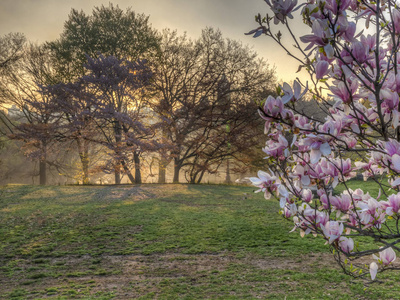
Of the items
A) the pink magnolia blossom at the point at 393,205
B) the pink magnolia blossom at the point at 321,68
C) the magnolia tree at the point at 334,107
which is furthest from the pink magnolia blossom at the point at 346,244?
the pink magnolia blossom at the point at 321,68

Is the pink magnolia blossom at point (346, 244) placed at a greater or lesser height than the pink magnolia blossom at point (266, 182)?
lesser

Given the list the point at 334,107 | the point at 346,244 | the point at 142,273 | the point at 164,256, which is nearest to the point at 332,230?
the point at 346,244

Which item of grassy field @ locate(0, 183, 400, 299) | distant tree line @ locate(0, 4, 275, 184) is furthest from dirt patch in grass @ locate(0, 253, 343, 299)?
distant tree line @ locate(0, 4, 275, 184)

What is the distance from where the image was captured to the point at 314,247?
443 centimetres

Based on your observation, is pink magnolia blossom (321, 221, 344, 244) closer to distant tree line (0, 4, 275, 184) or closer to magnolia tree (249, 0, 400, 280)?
magnolia tree (249, 0, 400, 280)

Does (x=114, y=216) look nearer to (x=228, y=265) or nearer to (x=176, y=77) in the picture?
(x=228, y=265)

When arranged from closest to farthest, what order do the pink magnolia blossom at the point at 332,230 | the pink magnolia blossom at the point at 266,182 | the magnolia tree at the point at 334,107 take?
the magnolia tree at the point at 334,107
the pink magnolia blossom at the point at 332,230
the pink magnolia blossom at the point at 266,182

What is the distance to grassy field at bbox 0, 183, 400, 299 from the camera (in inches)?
124

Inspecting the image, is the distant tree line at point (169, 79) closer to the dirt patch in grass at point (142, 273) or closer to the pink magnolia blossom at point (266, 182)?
the dirt patch in grass at point (142, 273)

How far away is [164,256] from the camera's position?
4.28m

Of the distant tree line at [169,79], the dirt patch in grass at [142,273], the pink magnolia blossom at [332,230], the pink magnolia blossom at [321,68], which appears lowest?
the dirt patch in grass at [142,273]

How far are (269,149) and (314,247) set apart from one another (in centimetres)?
347

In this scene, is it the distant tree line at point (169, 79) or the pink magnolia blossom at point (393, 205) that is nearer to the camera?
the pink magnolia blossom at point (393, 205)

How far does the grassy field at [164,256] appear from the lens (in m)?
3.15
